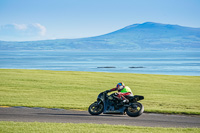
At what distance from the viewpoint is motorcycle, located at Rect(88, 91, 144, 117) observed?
45.1 feet

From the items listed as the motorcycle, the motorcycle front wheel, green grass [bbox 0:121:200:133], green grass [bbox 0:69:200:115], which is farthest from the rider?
green grass [bbox 0:121:200:133]

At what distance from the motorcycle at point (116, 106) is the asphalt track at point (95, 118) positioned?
0.22 meters

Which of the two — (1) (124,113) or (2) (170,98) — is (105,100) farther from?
(2) (170,98)

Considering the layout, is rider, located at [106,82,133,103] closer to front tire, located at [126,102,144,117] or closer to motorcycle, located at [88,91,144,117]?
motorcycle, located at [88,91,144,117]

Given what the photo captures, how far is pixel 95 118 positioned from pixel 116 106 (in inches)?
44.3

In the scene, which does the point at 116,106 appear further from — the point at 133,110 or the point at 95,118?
the point at 95,118

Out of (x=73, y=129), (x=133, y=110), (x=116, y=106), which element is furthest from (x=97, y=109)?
(x=73, y=129)

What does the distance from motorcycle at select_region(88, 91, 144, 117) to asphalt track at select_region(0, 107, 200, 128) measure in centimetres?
22

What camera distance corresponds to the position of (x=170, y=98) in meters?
21.7

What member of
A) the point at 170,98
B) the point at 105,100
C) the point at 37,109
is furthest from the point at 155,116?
the point at 170,98

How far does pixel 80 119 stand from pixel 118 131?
3182 mm

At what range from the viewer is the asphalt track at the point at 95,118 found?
492 inches

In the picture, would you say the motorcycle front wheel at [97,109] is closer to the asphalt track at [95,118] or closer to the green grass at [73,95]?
the asphalt track at [95,118]

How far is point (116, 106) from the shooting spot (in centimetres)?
1401
